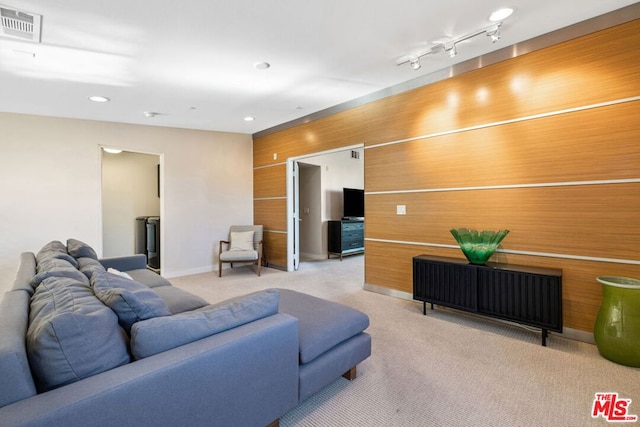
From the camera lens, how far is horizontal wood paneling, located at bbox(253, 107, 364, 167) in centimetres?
436

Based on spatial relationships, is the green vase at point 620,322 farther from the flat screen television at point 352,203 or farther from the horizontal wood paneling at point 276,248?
the flat screen television at point 352,203

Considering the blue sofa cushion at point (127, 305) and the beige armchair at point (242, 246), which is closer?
the blue sofa cushion at point (127, 305)

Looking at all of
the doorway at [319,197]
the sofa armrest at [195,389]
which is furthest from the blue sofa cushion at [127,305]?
the doorway at [319,197]

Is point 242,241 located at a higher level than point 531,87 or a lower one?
lower

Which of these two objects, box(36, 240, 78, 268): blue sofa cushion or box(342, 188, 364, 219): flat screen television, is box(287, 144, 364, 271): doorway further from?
box(36, 240, 78, 268): blue sofa cushion

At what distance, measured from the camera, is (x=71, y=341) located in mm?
1044

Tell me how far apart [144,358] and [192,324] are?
21cm

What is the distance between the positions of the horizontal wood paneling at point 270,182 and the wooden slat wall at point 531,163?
2153mm

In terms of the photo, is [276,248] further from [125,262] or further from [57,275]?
[57,275]

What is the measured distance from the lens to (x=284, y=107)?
4.55m

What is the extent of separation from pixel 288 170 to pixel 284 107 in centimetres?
127

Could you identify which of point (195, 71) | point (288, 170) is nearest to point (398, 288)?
point (288, 170)

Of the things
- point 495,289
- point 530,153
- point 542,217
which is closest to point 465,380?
point 495,289

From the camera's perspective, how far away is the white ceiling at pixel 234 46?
2281 mm
